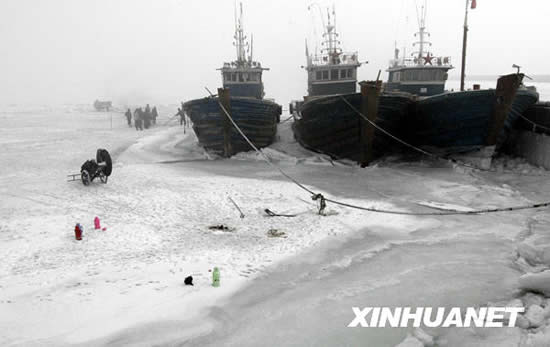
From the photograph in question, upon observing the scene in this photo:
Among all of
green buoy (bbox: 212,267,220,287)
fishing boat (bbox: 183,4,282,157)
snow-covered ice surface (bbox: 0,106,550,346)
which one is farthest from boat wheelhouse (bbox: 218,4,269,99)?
green buoy (bbox: 212,267,220,287)

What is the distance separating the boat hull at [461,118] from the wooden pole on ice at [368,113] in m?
2.34

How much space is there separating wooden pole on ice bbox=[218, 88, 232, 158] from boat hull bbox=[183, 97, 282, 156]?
0.05m

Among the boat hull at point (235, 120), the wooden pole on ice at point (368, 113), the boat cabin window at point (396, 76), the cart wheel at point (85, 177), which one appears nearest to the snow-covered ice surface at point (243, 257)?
the cart wheel at point (85, 177)

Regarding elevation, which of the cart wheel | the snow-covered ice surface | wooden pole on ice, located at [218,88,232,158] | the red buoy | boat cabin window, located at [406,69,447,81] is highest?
boat cabin window, located at [406,69,447,81]

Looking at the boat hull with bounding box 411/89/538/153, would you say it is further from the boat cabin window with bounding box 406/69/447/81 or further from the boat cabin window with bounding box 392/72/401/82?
the boat cabin window with bounding box 392/72/401/82

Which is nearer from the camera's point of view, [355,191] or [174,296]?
[174,296]

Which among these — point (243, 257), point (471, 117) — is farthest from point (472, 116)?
point (243, 257)

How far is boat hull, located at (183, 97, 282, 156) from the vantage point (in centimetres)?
1777

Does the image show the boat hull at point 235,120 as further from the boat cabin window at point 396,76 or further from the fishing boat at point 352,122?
the boat cabin window at point 396,76

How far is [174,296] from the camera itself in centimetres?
604

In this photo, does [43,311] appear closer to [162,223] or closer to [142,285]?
[142,285]

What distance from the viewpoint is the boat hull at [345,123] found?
15.2m

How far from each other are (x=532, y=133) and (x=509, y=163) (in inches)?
71.5

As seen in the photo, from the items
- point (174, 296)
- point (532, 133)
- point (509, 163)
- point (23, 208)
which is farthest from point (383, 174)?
point (23, 208)
